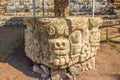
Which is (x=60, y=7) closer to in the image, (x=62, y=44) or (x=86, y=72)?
(x=86, y=72)

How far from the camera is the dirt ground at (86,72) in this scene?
7.77 meters

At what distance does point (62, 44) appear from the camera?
285 inches

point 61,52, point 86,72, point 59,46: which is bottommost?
point 86,72

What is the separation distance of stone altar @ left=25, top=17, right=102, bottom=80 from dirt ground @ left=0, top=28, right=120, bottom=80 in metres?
0.25

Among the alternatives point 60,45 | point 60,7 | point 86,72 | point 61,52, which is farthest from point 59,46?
point 60,7

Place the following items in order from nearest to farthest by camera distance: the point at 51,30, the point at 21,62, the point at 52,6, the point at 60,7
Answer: the point at 51,30, the point at 21,62, the point at 60,7, the point at 52,6

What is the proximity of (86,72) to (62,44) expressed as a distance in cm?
120

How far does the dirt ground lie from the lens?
7.77 meters

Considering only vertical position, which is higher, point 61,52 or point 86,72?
point 61,52

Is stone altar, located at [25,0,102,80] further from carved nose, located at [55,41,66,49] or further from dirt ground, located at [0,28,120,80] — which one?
dirt ground, located at [0,28,120,80]

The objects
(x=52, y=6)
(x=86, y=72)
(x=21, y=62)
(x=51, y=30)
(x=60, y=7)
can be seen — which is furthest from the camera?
(x=52, y=6)

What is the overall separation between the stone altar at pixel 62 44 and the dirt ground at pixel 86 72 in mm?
254

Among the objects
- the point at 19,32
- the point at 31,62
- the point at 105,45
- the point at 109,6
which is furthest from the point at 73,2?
the point at 31,62

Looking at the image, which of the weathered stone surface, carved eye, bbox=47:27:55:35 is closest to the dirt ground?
carved eye, bbox=47:27:55:35
